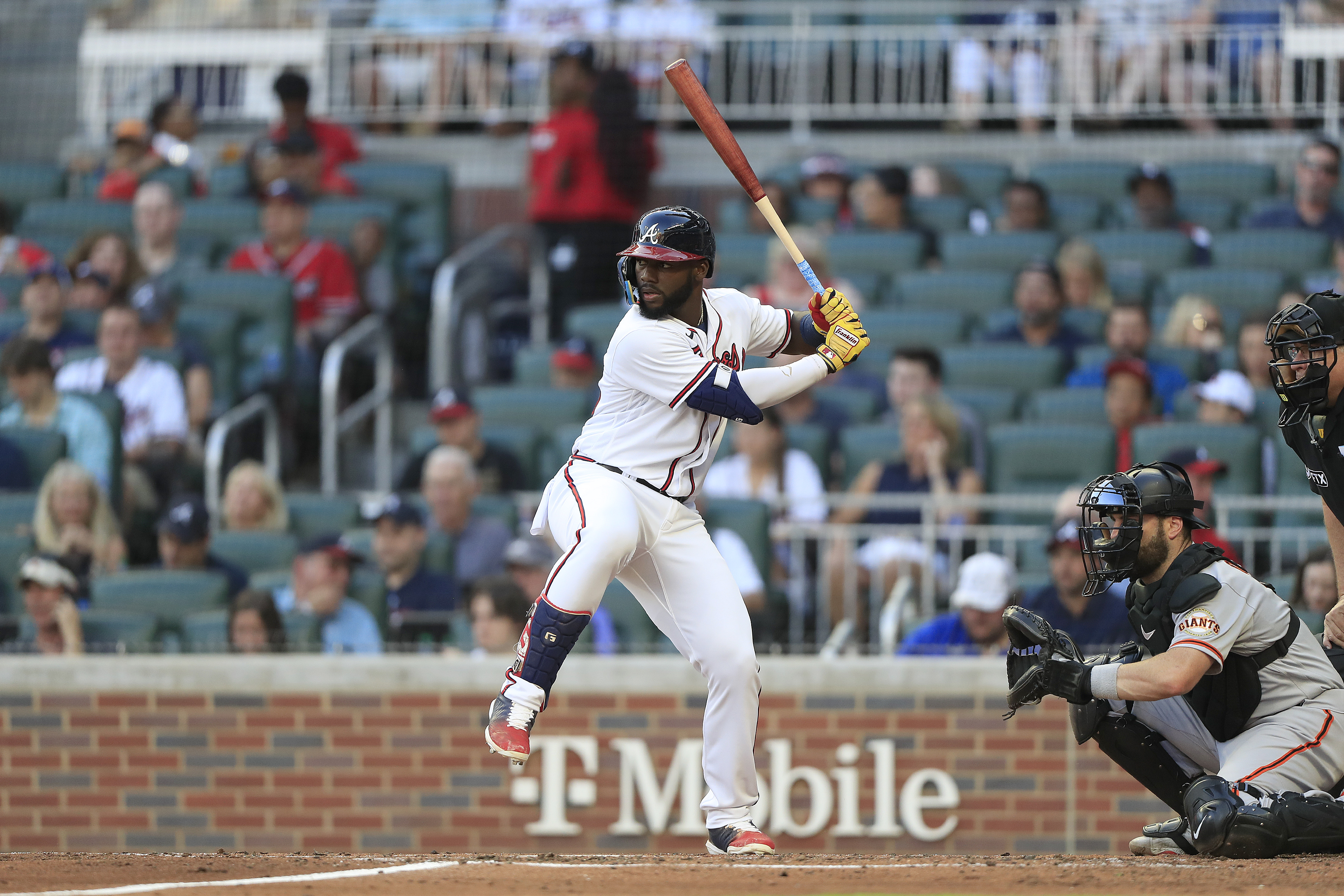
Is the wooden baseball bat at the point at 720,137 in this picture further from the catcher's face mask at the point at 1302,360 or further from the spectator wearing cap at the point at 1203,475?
the spectator wearing cap at the point at 1203,475

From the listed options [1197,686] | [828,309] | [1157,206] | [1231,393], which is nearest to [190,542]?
[828,309]

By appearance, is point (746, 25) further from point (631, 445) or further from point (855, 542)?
point (631, 445)

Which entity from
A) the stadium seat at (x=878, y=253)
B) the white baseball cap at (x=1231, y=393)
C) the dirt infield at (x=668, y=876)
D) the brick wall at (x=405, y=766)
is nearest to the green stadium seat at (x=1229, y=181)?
the stadium seat at (x=878, y=253)

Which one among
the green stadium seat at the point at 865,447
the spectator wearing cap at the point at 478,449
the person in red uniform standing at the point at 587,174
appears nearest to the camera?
the green stadium seat at the point at 865,447

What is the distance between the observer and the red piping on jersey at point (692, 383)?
5016 mm

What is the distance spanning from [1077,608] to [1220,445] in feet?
4.17

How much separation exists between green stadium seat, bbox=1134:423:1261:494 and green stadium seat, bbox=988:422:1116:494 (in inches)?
6.7

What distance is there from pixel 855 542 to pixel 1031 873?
3.26 meters

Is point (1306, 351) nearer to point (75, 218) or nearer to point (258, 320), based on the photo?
point (258, 320)

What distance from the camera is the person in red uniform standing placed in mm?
10078

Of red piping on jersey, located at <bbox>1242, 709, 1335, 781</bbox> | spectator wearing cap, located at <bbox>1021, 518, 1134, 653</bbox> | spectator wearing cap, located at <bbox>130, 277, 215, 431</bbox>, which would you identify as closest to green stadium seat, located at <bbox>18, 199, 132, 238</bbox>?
spectator wearing cap, located at <bbox>130, 277, 215, 431</bbox>

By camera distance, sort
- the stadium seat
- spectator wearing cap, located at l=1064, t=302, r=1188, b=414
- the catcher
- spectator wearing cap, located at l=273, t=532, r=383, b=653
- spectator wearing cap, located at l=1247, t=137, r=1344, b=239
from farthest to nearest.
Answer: the stadium seat → spectator wearing cap, located at l=1247, t=137, r=1344, b=239 → spectator wearing cap, located at l=1064, t=302, r=1188, b=414 → spectator wearing cap, located at l=273, t=532, r=383, b=653 → the catcher

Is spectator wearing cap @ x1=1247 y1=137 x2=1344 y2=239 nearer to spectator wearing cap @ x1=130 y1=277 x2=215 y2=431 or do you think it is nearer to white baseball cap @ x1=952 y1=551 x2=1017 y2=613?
white baseball cap @ x1=952 y1=551 x2=1017 y2=613

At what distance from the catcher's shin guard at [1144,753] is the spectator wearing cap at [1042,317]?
12.4 feet
